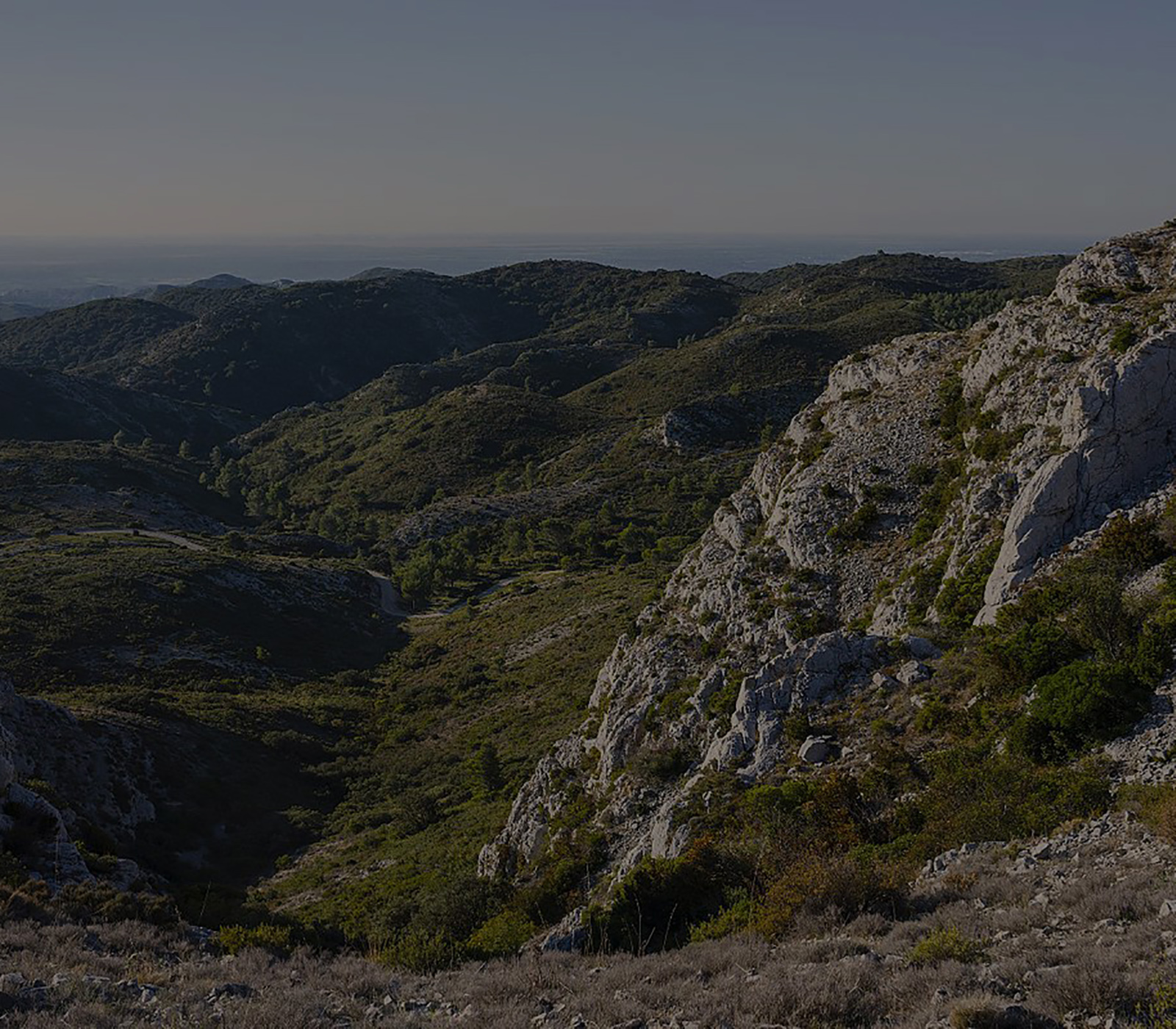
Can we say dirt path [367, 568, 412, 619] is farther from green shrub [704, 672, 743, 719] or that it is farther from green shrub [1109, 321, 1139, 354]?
green shrub [1109, 321, 1139, 354]

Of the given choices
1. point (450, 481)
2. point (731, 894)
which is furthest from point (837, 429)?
point (450, 481)

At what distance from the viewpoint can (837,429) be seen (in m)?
39.8

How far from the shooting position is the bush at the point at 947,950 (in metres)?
11.4

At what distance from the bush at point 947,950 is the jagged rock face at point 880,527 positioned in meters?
10.0

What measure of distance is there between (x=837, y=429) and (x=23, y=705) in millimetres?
50554

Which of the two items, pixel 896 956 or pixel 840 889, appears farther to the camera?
pixel 840 889


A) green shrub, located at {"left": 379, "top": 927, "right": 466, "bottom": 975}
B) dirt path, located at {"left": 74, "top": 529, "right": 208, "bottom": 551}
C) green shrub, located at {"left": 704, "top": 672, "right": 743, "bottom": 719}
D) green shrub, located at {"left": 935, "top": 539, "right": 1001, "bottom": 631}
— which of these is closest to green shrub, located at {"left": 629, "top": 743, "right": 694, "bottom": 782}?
green shrub, located at {"left": 704, "top": 672, "right": 743, "bottom": 719}

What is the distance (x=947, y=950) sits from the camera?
38.0 feet

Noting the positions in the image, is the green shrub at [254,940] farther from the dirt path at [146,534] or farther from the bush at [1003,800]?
the dirt path at [146,534]

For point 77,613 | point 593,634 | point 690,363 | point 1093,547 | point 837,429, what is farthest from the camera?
point 690,363

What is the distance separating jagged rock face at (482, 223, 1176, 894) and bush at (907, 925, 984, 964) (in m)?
10.0

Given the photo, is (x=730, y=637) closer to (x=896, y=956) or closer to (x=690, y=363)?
(x=896, y=956)

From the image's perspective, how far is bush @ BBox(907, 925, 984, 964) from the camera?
11430 mm

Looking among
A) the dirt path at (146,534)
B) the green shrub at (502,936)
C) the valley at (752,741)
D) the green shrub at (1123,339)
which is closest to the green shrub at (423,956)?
the valley at (752,741)
